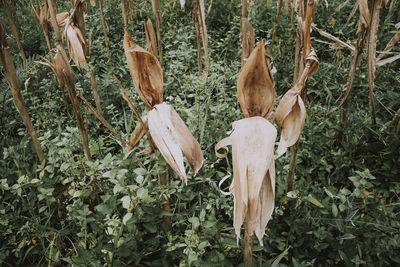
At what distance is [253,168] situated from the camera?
0.59 metres

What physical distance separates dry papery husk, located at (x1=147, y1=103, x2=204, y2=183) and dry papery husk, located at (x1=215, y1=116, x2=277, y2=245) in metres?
0.11

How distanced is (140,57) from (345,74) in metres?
1.59

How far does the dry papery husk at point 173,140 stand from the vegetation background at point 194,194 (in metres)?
0.25

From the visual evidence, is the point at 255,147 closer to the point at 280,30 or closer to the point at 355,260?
the point at 355,260

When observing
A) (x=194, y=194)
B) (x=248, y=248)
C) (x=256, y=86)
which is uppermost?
(x=256, y=86)

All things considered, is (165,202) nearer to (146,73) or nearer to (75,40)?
(146,73)

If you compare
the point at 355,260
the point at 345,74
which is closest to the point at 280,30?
the point at 345,74

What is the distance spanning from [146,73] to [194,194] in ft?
1.84

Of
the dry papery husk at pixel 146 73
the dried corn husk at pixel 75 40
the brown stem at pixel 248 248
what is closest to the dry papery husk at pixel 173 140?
the dry papery husk at pixel 146 73

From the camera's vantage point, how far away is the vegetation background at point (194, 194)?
39.3 inches

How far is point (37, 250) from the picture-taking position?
3.84 feet

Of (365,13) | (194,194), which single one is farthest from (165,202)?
(365,13)

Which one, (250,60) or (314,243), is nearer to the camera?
(250,60)

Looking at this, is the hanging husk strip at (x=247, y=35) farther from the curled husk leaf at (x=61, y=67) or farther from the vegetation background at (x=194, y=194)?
the curled husk leaf at (x=61, y=67)
